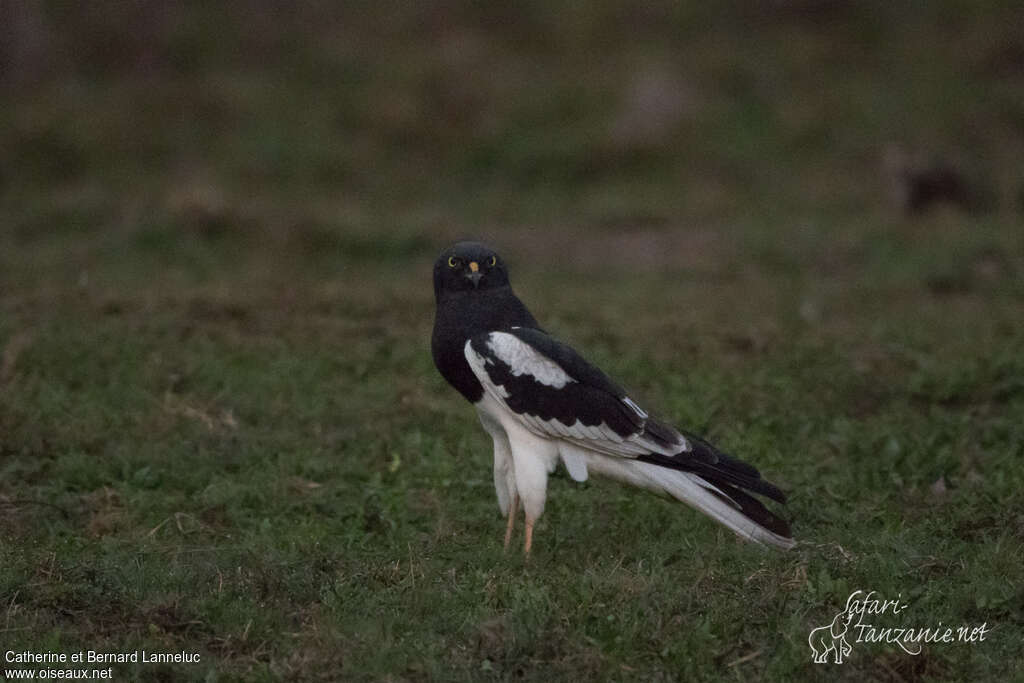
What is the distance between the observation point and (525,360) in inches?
227

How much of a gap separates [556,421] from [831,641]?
1452 mm

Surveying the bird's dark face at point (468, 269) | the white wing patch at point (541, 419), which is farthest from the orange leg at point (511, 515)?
the bird's dark face at point (468, 269)

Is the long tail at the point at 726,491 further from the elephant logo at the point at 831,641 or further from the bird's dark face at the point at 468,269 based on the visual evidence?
the bird's dark face at the point at 468,269

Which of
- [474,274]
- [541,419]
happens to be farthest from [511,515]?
[474,274]

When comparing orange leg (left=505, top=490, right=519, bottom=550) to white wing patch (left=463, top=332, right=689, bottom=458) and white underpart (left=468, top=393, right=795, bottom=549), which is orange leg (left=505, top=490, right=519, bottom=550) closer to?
white underpart (left=468, top=393, right=795, bottom=549)

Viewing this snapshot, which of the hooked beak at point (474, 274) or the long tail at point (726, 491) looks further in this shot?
the hooked beak at point (474, 274)

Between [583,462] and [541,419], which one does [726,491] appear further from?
[541,419]

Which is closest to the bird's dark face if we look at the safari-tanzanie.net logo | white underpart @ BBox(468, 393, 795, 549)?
white underpart @ BBox(468, 393, 795, 549)

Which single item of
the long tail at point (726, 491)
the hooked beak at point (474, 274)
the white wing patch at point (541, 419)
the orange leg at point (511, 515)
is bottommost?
the orange leg at point (511, 515)

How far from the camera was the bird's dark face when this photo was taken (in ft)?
19.8

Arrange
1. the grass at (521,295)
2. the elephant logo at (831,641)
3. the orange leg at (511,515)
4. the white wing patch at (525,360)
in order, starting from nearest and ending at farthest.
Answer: the elephant logo at (831,641) < the grass at (521,295) < the white wing patch at (525,360) < the orange leg at (511,515)

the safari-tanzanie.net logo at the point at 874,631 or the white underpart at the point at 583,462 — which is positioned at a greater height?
the white underpart at the point at 583,462

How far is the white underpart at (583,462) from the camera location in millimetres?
5672

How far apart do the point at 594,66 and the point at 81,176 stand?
5.37 metres
